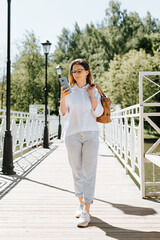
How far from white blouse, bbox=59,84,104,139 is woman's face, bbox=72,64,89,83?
146 millimetres

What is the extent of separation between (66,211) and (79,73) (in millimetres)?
1539

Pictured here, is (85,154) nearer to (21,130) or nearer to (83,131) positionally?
(83,131)

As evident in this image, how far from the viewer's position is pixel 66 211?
336cm

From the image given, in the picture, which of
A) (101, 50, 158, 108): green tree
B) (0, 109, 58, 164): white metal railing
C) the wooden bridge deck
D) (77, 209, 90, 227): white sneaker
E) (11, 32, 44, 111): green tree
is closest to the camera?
the wooden bridge deck

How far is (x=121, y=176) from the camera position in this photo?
5.51 meters

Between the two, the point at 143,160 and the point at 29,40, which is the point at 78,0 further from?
the point at 143,160

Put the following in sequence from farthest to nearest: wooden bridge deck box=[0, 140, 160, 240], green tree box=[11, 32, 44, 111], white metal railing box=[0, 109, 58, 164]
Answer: green tree box=[11, 32, 44, 111]
white metal railing box=[0, 109, 58, 164]
wooden bridge deck box=[0, 140, 160, 240]

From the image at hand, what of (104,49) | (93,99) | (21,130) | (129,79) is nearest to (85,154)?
(93,99)

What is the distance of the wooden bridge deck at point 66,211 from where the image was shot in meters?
2.72

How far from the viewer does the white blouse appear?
2920 millimetres

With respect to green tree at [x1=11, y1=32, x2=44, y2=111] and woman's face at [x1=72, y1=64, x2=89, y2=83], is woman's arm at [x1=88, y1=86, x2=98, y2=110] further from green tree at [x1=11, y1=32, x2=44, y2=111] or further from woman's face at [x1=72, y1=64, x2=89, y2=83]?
green tree at [x1=11, y1=32, x2=44, y2=111]

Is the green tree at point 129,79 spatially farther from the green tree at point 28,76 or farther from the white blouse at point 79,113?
the white blouse at point 79,113

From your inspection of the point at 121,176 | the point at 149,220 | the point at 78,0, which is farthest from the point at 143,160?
the point at 78,0

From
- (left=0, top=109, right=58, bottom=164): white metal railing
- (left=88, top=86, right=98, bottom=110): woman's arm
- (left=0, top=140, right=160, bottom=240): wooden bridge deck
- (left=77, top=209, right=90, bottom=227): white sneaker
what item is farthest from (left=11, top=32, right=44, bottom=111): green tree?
(left=77, top=209, right=90, bottom=227): white sneaker
